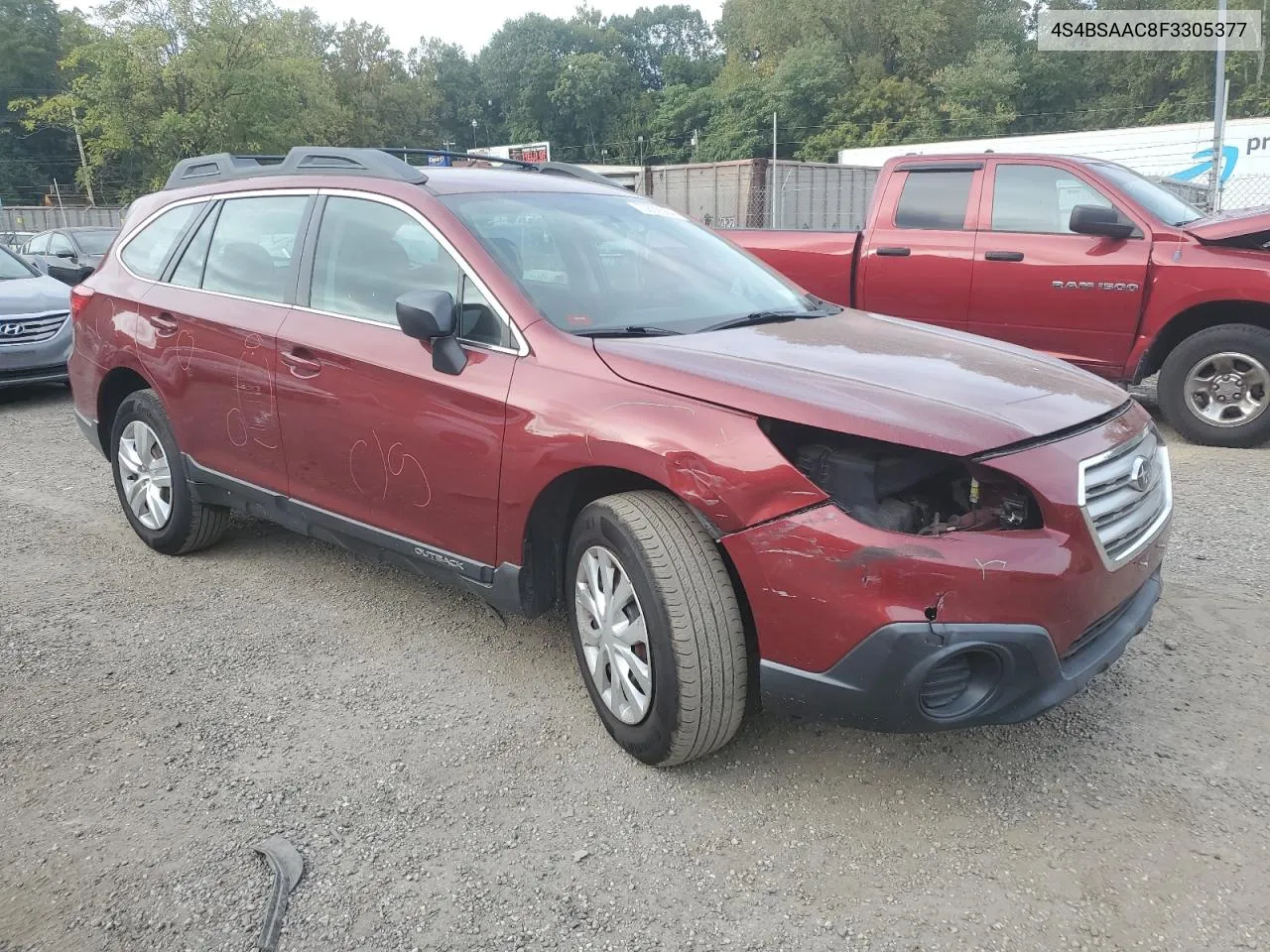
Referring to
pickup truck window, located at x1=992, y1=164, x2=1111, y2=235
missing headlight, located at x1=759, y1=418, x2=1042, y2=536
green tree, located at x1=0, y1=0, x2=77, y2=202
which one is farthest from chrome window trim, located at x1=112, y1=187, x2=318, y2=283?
green tree, located at x1=0, y1=0, x2=77, y2=202

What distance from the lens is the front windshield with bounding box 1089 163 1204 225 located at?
6152 mm

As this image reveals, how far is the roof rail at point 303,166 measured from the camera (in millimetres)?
3506

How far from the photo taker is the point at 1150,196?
250 inches

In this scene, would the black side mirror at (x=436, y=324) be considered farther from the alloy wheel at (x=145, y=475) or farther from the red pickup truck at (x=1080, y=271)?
the red pickup truck at (x=1080, y=271)

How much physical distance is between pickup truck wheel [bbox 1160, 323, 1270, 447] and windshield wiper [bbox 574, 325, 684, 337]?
14.6 ft

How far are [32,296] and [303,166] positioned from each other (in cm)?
623

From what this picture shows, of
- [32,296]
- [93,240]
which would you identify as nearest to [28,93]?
[93,240]

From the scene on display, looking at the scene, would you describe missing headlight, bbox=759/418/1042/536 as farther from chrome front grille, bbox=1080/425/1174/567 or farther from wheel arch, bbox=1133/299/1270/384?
wheel arch, bbox=1133/299/1270/384

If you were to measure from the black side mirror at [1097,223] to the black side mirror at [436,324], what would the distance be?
453 cm

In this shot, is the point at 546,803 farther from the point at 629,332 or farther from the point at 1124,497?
the point at 1124,497

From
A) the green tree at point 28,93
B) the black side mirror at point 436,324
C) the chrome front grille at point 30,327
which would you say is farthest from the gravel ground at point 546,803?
the green tree at point 28,93

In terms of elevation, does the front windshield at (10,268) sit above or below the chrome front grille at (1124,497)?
above

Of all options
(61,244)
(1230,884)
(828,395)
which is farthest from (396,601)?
(61,244)

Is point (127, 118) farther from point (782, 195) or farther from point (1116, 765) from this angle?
point (1116, 765)
